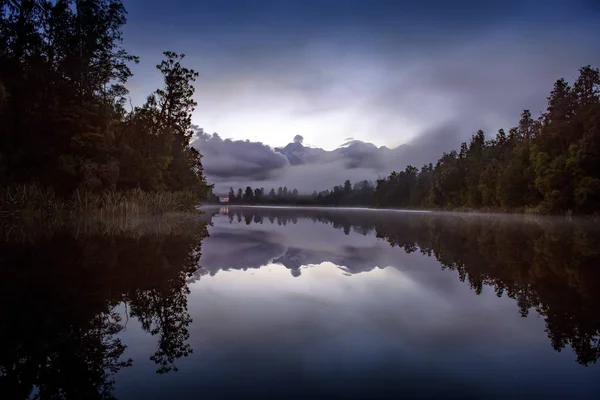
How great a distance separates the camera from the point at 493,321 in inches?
157

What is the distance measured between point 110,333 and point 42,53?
2692cm

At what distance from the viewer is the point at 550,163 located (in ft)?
143

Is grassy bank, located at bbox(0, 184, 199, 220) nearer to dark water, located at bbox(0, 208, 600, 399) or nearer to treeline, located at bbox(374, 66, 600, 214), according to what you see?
dark water, located at bbox(0, 208, 600, 399)

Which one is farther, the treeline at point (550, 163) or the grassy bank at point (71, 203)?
the treeline at point (550, 163)

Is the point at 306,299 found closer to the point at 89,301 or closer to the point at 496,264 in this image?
the point at 89,301

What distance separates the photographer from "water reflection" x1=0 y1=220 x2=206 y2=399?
255 cm

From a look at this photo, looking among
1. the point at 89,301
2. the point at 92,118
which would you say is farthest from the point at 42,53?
the point at 89,301

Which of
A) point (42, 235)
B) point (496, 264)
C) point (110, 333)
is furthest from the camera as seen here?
point (42, 235)

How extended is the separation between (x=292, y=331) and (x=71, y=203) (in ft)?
62.4

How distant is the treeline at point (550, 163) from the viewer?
127 ft

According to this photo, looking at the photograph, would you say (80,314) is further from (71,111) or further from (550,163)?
(550,163)

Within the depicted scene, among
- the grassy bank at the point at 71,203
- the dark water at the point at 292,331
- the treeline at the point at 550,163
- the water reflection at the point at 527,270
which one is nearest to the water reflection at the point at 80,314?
the dark water at the point at 292,331

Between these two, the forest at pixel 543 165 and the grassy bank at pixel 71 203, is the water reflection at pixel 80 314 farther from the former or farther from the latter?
the forest at pixel 543 165

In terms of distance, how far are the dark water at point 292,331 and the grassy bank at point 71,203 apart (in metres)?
10.4
